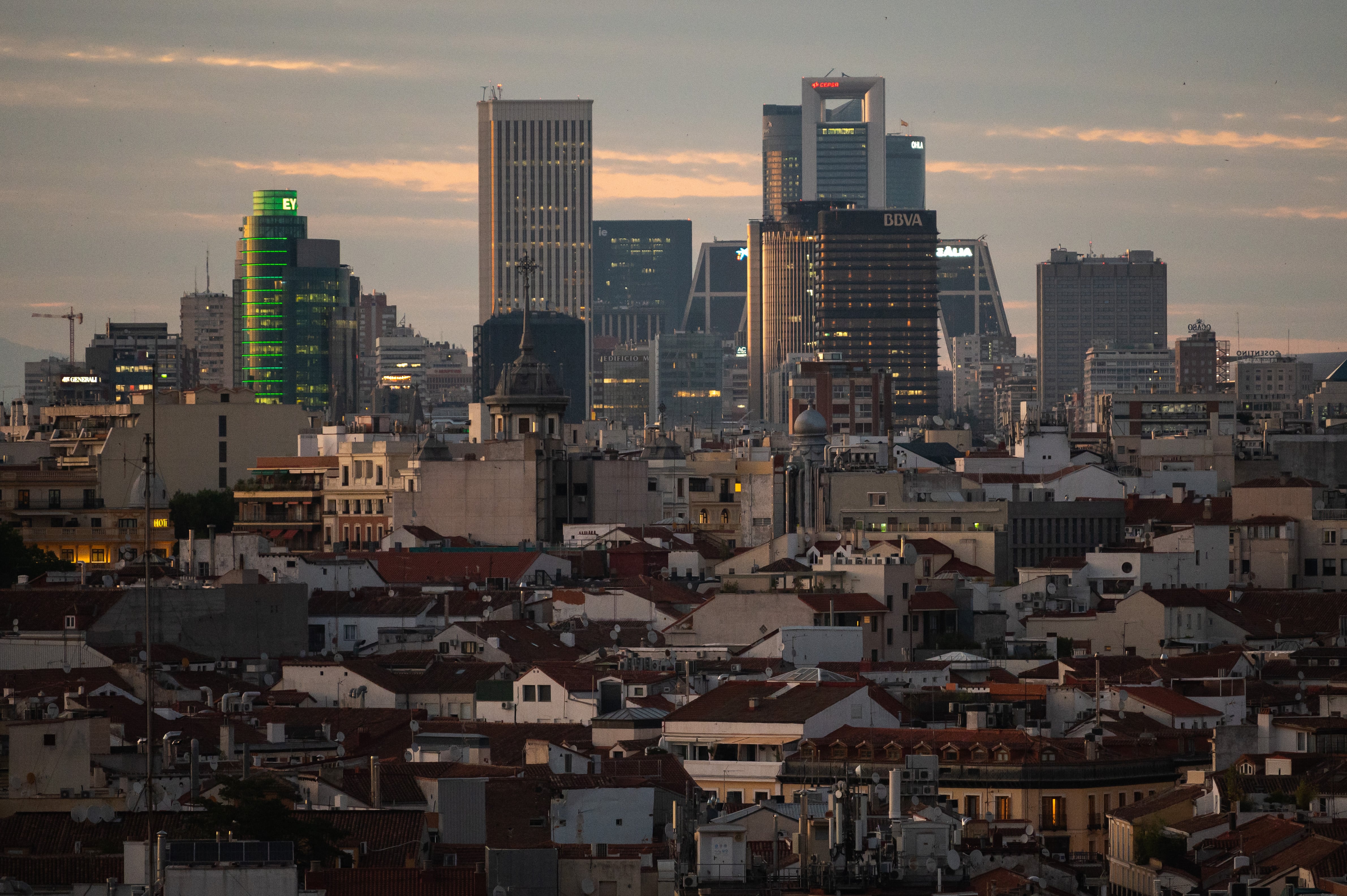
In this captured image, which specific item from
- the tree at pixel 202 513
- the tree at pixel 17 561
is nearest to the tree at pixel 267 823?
the tree at pixel 17 561

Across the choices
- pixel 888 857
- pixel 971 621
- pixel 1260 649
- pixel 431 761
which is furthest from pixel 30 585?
pixel 888 857

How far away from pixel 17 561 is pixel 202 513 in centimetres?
3509

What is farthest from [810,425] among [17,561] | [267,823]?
[267,823]

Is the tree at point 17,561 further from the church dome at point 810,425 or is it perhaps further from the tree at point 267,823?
the tree at point 267,823

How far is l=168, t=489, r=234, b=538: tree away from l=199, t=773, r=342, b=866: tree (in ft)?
314

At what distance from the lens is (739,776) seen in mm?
59750

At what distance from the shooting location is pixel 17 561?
356ft

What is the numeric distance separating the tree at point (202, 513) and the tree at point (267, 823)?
95.7m

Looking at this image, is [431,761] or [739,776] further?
[739,776]

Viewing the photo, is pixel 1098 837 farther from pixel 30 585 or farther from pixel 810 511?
pixel 810 511

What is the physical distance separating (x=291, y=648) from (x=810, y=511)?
151 ft

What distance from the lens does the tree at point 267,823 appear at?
138 feet

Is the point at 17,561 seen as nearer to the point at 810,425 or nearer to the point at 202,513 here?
the point at 202,513

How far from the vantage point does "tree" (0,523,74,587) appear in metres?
107
